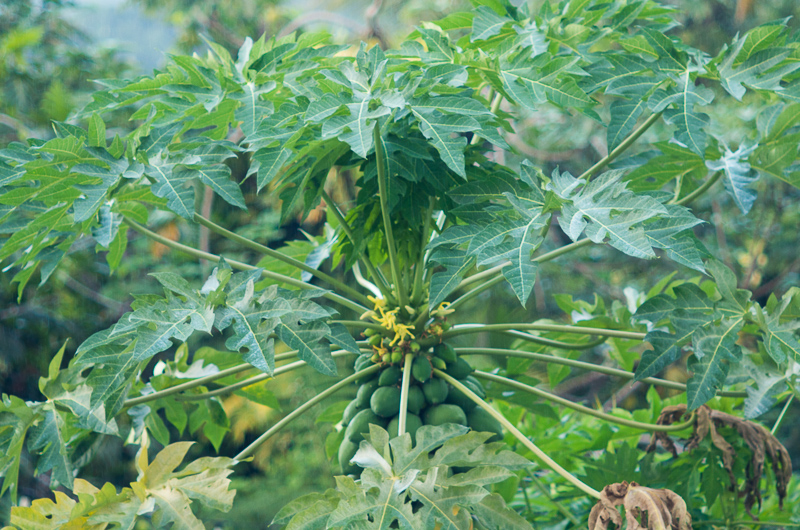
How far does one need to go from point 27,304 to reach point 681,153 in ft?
13.5

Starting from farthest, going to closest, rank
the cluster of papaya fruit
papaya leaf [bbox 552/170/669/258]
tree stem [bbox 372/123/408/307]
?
the cluster of papaya fruit < tree stem [bbox 372/123/408/307] < papaya leaf [bbox 552/170/669/258]

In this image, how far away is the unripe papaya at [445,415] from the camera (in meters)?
0.85

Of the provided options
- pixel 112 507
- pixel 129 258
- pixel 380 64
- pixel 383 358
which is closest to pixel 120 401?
pixel 112 507

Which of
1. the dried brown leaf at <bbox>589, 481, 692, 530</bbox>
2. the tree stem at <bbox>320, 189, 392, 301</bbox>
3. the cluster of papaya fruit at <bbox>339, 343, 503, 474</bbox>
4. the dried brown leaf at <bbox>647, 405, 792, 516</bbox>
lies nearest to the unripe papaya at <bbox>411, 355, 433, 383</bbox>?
the cluster of papaya fruit at <bbox>339, 343, 503, 474</bbox>

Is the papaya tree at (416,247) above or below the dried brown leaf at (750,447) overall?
above

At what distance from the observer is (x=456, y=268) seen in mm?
706

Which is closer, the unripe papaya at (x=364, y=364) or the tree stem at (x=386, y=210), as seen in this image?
the tree stem at (x=386, y=210)

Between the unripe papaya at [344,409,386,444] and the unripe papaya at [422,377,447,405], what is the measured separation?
7 centimetres

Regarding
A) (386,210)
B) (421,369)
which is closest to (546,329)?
(421,369)

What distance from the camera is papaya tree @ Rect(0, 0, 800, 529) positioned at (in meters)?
0.67

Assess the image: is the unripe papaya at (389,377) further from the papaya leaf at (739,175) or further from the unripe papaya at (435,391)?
the papaya leaf at (739,175)

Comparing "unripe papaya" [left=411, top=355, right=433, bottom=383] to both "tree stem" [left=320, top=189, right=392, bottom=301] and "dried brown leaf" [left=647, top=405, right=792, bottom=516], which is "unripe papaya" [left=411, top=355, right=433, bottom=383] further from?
"dried brown leaf" [left=647, top=405, right=792, bottom=516]

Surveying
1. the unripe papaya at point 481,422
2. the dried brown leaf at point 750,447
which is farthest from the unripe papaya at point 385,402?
the dried brown leaf at point 750,447

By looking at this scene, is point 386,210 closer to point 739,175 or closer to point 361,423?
point 361,423
